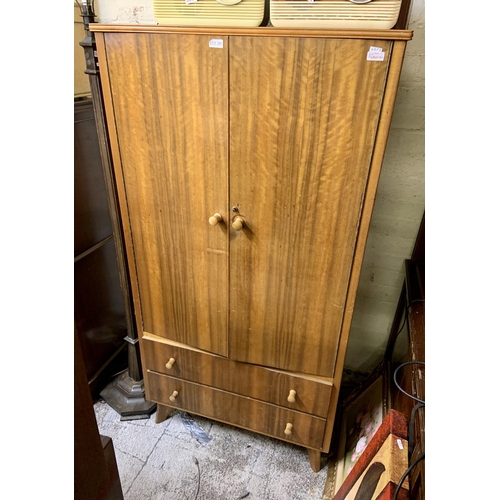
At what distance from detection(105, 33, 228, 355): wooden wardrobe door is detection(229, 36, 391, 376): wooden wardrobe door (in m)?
0.05

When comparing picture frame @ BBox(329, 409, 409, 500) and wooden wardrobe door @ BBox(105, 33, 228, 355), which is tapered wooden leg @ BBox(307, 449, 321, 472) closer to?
picture frame @ BBox(329, 409, 409, 500)

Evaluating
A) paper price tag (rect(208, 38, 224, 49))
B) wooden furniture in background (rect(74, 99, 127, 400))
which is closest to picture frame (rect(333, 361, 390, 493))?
wooden furniture in background (rect(74, 99, 127, 400))

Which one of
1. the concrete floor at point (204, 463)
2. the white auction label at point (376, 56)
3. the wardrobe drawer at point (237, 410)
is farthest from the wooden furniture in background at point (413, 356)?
the white auction label at point (376, 56)

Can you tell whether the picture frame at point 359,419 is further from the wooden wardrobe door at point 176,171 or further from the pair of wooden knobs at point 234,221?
the pair of wooden knobs at point 234,221

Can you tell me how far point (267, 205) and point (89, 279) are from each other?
37.9 inches

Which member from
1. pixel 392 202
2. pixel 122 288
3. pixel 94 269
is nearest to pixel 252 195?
pixel 392 202

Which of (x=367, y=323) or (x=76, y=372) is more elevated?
(x=76, y=372)

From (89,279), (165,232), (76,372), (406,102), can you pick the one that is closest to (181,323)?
(165,232)

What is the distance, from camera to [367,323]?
5.42 feet

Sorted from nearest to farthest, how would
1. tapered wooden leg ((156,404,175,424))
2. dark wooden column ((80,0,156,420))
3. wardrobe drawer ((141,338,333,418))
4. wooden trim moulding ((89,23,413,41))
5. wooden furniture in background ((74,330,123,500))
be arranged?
wooden furniture in background ((74,330,123,500)) < wooden trim moulding ((89,23,413,41)) < dark wooden column ((80,0,156,420)) < wardrobe drawer ((141,338,333,418)) < tapered wooden leg ((156,404,175,424))

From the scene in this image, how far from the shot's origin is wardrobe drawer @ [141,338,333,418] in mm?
1268

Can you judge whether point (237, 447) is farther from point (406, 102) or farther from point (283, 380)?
point (406, 102)

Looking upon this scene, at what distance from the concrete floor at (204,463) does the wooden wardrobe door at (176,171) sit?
51 cm

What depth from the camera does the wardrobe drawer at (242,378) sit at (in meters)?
1.27
